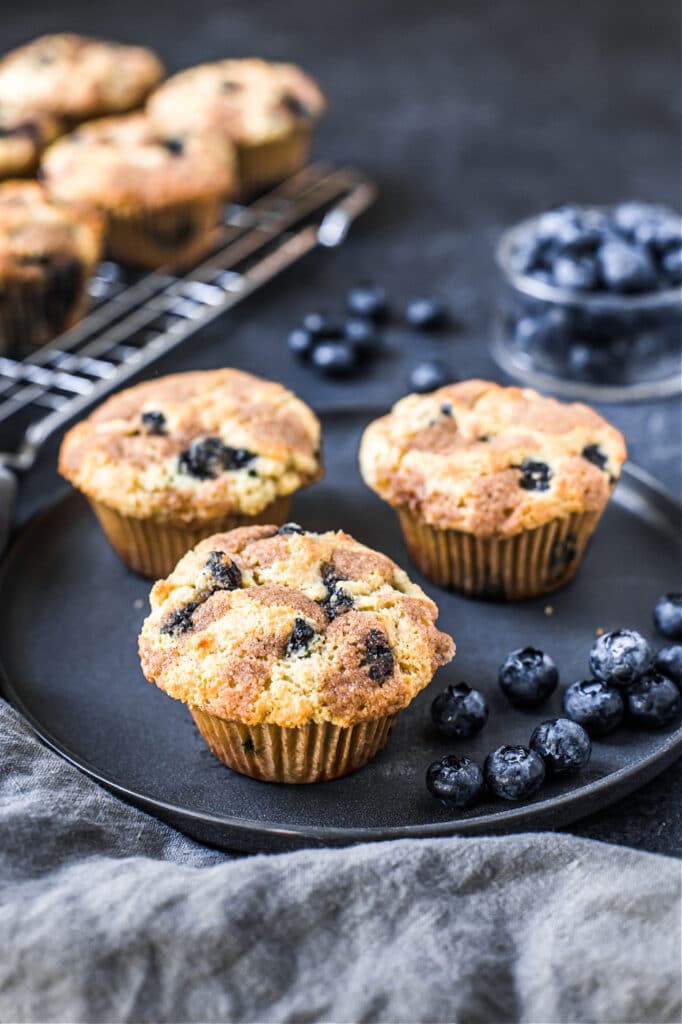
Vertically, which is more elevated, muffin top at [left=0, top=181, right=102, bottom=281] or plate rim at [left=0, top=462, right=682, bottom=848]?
muffin top at [left=0, top=181, right=102, bottom=281]

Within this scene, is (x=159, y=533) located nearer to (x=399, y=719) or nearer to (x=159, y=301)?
(x=399, y=719)

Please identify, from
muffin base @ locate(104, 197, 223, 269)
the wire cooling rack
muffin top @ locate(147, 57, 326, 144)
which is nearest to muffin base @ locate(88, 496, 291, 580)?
the wire cooling rack

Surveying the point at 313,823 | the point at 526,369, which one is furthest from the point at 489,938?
the point at 526,369

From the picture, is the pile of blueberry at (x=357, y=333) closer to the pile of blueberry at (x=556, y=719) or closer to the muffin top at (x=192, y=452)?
the muffin top at (x=192, y=452)

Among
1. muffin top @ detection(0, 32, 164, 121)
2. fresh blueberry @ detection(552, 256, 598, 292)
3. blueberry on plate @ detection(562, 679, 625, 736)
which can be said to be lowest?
blueberry on plate @ detection(562, 679, 625, 736)

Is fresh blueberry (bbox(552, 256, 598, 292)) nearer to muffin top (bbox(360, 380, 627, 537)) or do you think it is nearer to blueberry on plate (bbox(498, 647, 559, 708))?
muffin top (bbox(360, 380, 627, 537))

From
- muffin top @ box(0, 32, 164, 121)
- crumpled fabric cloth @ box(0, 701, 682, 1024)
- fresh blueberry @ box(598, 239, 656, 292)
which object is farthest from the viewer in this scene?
muffin top @ box(0, 32, 164, 121)

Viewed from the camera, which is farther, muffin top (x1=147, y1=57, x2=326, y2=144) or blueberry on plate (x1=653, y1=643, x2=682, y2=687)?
muffin top (x1=147, y1=57, x2=326, y2=144)

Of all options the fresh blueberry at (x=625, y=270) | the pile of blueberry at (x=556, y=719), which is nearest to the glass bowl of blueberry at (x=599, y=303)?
the fresh blueberry at (x=625, y=270)

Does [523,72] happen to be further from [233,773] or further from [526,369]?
[233,773]
